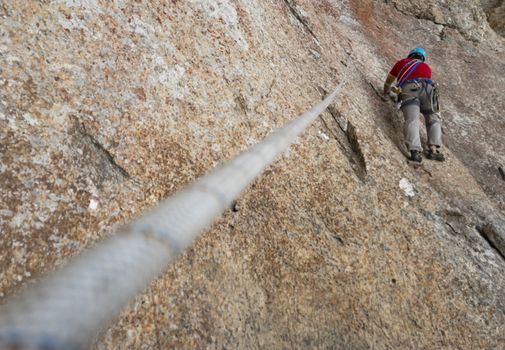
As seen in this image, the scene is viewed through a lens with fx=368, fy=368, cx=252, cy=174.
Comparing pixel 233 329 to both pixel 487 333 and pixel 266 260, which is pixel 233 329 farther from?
pixel 487 333

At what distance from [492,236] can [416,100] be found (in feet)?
10.1

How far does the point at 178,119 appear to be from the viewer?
4492mm

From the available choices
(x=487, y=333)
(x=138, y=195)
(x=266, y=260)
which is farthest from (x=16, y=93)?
(x=487, y=333)

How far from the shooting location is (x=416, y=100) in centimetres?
768

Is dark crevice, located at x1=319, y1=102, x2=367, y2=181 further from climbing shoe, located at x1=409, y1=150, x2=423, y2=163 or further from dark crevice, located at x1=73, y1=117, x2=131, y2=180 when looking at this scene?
dark crevice, located at x1=73, y1=117, x2=131, y2=180

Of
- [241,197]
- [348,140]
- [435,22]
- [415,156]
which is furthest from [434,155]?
[435,22]

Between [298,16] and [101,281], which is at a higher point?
[101,281]

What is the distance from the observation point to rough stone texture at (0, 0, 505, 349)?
3.28 meters

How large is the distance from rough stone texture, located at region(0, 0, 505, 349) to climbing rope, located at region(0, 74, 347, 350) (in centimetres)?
224

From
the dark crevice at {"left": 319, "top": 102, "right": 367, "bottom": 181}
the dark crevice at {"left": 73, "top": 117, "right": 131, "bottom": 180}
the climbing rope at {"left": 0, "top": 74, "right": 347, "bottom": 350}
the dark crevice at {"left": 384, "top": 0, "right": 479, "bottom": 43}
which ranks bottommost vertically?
the dark crevice at {"left": 73, "top": 117, "right": 131, "bottom": 180}

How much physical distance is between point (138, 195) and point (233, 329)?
1619 mm

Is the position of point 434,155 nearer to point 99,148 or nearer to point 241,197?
point 241,197

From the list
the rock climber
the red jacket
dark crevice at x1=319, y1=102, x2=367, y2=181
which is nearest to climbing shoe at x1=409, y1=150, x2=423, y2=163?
the rock climber

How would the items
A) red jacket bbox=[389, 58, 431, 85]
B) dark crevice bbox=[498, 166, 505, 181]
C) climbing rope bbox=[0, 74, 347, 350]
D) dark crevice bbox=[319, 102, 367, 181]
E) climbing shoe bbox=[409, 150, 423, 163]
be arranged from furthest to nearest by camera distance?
dark crevice bbox=[498, 166, 505, 181]
red jacket bbox=[389, 58, 431, 85]
climbing shoe bbox=[409, 150, 423, 163]
dark crevice bbox=[319, 102, 367, 181]
climbing rope bbox=[0, 74, 347, 350]
